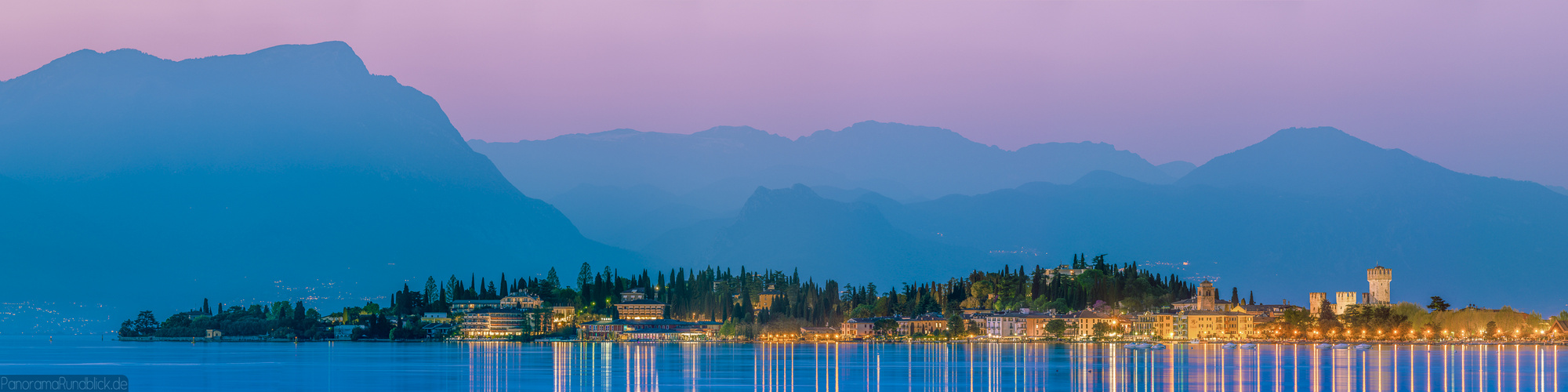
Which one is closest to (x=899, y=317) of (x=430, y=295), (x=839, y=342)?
(x=839, y=342)

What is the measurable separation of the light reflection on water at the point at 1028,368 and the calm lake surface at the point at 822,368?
0.48 feet

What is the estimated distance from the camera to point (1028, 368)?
88938 mm

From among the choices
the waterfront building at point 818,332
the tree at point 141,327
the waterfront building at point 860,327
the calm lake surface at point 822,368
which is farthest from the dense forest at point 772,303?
the calm lake surface at point 822,368

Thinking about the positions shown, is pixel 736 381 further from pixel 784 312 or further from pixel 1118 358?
pixel 784 312

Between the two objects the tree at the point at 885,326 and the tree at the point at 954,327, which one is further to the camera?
the tree at the point at 885,326

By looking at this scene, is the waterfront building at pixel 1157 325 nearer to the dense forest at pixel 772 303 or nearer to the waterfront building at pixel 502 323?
the dense forest at pixel 772 303

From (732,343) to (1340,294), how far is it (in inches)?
2767

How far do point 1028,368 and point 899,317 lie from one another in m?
81.0

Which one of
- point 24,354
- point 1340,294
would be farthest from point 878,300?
point 24,354

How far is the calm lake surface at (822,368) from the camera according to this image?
2881 inches

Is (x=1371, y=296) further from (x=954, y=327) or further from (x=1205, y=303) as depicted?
(x=954, y=327)

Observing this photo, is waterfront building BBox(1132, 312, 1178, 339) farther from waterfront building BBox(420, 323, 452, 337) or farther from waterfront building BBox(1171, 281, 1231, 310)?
waterfront building BBox(420, 323, 452, 337)

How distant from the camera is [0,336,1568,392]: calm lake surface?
73.2 metres

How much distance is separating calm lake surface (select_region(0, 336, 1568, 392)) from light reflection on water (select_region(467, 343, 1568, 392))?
0.15m
